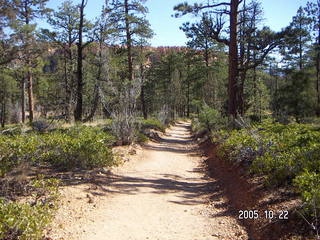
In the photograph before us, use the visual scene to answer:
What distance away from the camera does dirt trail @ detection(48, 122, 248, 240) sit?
3.79 meters

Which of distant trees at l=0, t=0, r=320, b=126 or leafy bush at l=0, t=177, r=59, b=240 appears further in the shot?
distant trees at l=0, t=0, r=320, b=126

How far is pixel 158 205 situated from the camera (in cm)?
491

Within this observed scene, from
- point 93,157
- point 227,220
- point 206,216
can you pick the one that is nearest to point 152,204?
point 206,216

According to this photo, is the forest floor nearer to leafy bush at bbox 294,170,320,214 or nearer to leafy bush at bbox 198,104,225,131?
leafy bush at bbox 294,170,320,214

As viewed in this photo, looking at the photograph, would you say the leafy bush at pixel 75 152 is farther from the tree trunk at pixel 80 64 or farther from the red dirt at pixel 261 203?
the tree trunk at pixel 80 64

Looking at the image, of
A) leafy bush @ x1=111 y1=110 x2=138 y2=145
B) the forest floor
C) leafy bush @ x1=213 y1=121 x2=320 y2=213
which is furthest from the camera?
leafy bush @ x1=111 y1=110 x2=138 y2=145

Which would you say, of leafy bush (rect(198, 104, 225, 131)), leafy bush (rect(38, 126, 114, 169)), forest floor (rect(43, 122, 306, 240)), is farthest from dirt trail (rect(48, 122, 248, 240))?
leafy bush (rect(198, 104, 225, 131))

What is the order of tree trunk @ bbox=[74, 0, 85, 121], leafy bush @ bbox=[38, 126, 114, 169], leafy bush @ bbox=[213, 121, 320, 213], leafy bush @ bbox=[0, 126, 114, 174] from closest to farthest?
leafy bush @ bbox=[213, 121, 320, 213] < leafy bush @ bbox=[0, 126, 114, 174] < leafy bush @ bbox=[38, 126, 114, 169] < tree trunk @ bbox=[74, 0, 85, 121]

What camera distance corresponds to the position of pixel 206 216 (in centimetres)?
452

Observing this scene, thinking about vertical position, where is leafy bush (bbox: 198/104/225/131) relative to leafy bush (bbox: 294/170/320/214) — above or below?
above

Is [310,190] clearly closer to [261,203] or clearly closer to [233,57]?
[261,203]

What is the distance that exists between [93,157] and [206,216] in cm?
321

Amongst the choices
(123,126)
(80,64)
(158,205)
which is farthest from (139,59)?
(158,205)

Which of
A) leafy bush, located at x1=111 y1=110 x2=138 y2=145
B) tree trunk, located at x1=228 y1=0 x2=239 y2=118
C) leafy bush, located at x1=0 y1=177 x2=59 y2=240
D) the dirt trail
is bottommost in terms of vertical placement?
the dirt trail
